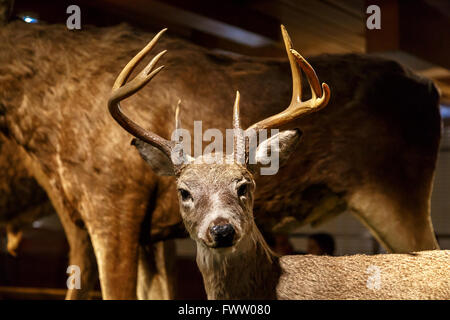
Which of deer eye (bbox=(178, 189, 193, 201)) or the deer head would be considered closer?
the deer head

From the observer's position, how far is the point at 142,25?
244 centimetres

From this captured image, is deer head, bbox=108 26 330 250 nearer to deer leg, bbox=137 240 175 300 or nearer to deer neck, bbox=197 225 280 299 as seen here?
deer neck, bbox=197 225 280 299

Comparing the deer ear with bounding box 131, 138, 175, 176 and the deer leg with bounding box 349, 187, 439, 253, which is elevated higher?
the deer ear with bounding box 131, 138, 175, 176

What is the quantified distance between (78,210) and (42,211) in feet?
2.34

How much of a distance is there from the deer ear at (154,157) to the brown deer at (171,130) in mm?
469

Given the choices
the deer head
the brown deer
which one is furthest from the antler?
the brown deer

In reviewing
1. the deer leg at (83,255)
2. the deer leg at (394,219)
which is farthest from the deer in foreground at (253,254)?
the deer leg at (83,255)

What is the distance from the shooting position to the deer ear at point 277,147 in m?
1.73

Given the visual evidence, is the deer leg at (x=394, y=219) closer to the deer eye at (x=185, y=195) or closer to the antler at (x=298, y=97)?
the antler at (x=298, y=97)

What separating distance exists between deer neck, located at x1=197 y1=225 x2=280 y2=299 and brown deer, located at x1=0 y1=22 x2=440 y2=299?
2.10 ft

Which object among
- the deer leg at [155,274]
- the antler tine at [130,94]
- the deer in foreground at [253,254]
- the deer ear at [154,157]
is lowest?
the deer leg at [155,274]

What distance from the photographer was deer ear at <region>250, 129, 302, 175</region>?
1.73m
